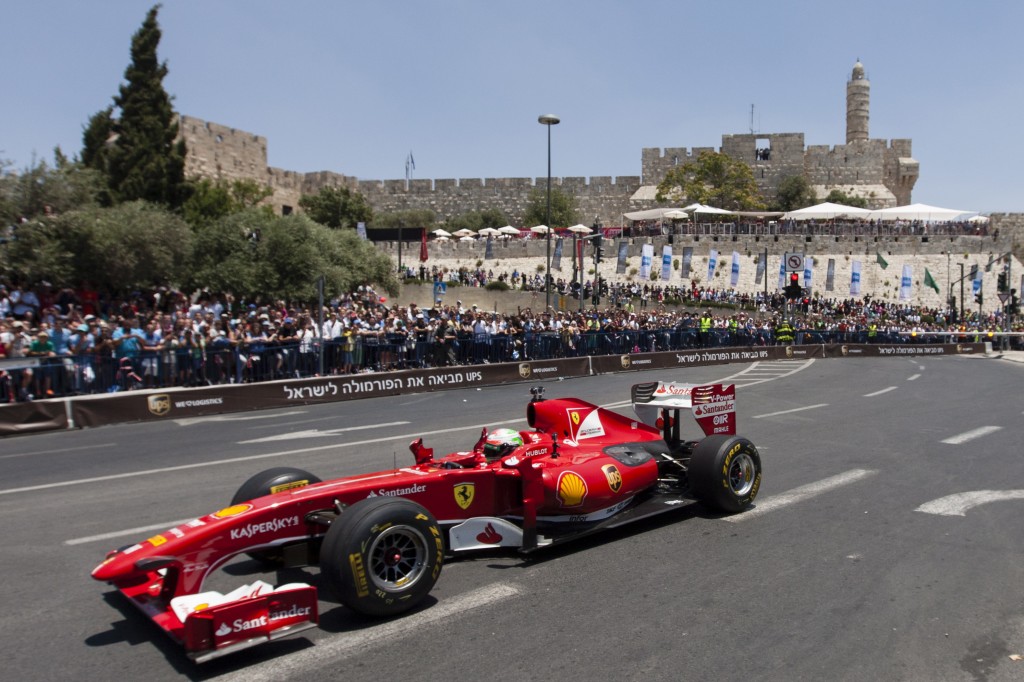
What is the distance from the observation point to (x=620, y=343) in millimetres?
28969

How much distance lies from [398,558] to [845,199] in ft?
254

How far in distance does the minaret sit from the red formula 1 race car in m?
87.4

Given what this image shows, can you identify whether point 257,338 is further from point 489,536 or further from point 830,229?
point 830,229

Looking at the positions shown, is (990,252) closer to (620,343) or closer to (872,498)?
(620,343)

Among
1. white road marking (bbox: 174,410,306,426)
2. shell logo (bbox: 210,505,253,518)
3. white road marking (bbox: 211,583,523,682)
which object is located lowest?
white road marking (bbox: 211,583,523,682)

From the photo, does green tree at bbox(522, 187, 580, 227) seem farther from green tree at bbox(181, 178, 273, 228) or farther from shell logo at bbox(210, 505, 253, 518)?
shell logo at bbox(210, 505, 253, 518)

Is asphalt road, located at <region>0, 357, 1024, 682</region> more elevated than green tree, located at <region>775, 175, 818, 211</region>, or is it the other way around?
green tree, located at <region>775, 175, 818, 211</region>

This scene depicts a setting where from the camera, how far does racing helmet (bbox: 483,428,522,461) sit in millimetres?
7160

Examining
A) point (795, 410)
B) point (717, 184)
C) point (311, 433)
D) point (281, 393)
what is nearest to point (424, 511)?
point (311, 433)

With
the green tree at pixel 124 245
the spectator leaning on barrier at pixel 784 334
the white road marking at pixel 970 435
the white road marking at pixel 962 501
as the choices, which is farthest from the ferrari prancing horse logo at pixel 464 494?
the spectator leaning on barrier at pixel 784 334

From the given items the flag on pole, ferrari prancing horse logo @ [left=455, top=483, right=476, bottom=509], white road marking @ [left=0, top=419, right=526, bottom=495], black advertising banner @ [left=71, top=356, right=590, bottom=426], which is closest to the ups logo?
black advertising banner @ [left=71, top=356, right=590, bottom=426]

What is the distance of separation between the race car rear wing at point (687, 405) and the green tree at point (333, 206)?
182 feet

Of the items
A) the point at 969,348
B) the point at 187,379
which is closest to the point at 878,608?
the point at 187,379

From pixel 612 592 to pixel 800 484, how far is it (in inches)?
174
